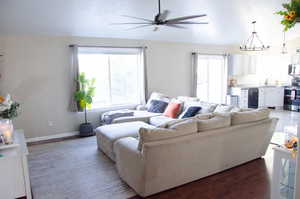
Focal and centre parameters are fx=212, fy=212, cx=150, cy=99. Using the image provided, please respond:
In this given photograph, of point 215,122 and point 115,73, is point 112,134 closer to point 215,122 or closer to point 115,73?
point 215,122

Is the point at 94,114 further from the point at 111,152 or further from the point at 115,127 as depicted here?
the point at 111,152

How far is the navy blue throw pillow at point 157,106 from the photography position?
5.57 meters

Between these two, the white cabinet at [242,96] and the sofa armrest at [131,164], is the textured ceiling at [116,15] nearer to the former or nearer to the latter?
the white cabinet at [242,96]

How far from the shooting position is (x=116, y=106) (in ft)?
20.2

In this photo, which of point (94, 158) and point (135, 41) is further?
point (135, 41)

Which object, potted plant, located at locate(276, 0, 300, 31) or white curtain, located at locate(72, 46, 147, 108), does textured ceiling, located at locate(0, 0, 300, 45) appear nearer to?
white curtain, located at locate(72, 46, 147, 108)

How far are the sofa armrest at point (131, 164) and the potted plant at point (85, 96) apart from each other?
2.57 m

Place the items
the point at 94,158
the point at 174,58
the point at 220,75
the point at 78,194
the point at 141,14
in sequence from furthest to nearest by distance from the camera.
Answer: the point at 220,75
the point at 174,58
the point at 141,14
the point at 94,158
the point at 78,194

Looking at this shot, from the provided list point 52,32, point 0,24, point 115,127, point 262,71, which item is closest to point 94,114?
point 115,127

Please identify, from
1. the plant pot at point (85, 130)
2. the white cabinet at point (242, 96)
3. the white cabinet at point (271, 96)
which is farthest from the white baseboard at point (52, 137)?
the white cabinet at point (271, 96)

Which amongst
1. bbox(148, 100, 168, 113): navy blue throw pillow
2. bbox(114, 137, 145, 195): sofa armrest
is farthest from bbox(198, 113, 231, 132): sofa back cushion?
bbox(148, 100, 168, 113): navy blue throw pillow

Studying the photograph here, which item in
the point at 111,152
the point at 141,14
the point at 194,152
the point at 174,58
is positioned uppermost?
the point at 141,14

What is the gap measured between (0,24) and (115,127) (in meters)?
3.11

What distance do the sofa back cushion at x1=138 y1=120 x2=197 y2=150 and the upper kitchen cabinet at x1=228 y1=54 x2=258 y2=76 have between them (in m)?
6.28
